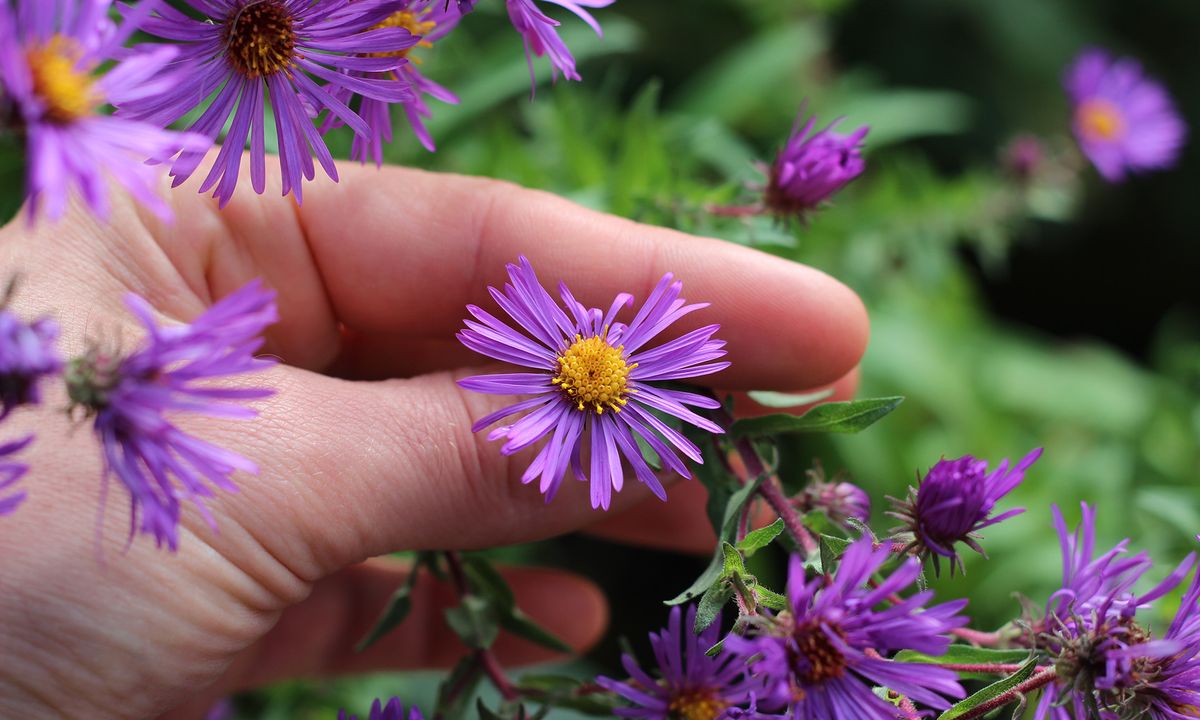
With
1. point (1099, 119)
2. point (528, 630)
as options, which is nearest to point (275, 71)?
point (528, 630)

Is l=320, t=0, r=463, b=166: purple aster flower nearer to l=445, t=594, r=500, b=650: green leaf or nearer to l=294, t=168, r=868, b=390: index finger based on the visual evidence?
l=294, t=168, r=868, b=390: index finger

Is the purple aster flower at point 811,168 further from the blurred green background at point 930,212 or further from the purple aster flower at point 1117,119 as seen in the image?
the purple aster flower at point 1117,119

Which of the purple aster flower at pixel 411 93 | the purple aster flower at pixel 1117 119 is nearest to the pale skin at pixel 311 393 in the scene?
the purple aster flower at pixel 411 93

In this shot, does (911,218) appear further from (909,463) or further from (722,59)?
(722,59)

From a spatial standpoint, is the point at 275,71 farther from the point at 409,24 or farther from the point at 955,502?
the point at 955,502

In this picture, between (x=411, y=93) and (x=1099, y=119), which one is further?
(x=1099, y=119)
